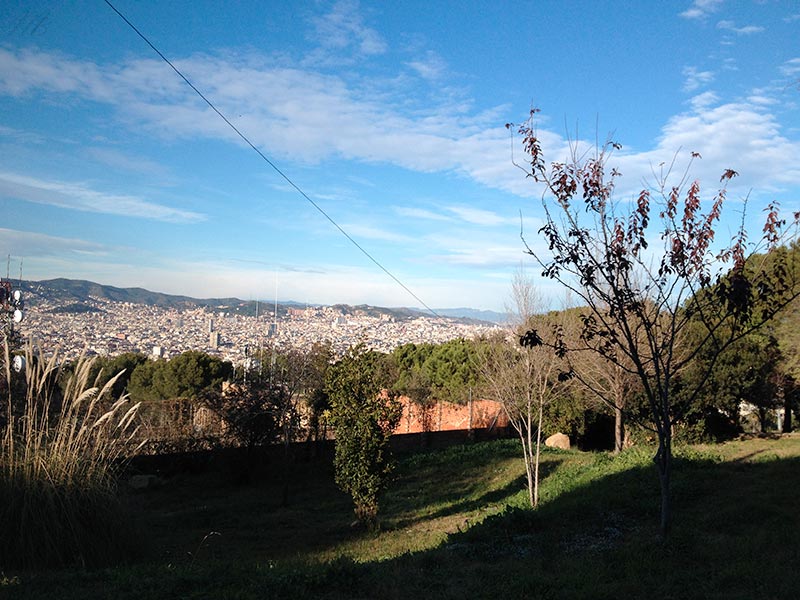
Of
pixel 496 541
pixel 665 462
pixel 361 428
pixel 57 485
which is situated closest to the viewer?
pixel 57 485

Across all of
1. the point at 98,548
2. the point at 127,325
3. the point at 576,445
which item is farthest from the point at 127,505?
the point at 576,445

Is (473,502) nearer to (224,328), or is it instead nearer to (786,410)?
(786,410)

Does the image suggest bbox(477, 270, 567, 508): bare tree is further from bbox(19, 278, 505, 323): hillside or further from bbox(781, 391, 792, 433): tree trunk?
bbox(781, 391, 792, 433): tree trunk

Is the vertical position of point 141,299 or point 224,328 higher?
→ point 141,299

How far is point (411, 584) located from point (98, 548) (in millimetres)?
2926

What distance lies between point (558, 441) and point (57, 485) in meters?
16.4

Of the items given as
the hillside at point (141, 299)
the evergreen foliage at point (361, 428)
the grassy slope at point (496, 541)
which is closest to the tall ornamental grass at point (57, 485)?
the grassy slope at point (496, 541)

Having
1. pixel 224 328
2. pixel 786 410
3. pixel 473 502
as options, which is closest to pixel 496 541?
pixel 473 502

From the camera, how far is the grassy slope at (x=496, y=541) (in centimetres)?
454

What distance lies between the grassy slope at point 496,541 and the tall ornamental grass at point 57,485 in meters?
0.44

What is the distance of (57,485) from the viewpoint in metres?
5.54

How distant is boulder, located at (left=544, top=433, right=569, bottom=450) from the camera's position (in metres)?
19.3

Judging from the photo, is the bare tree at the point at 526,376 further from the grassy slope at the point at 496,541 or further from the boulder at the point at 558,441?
the boulder at the point at 558,441

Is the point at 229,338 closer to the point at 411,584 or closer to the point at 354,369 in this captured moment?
the point at 354,369
